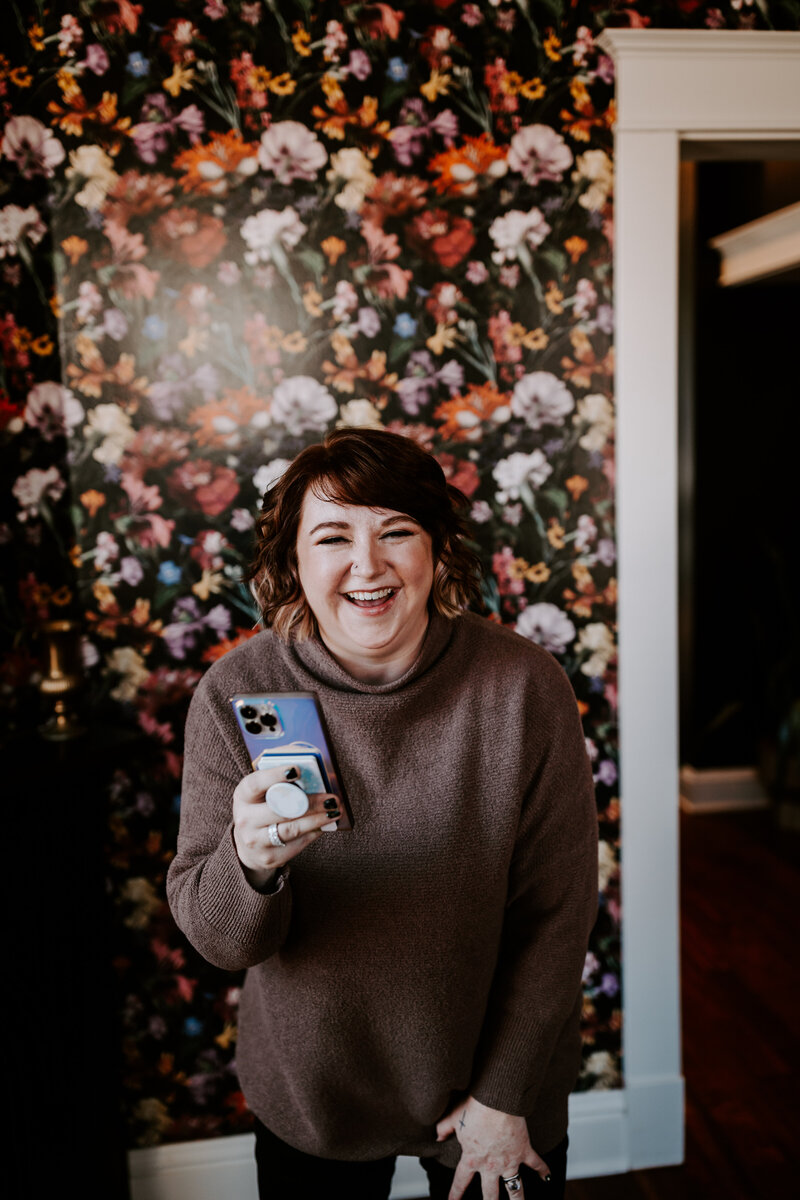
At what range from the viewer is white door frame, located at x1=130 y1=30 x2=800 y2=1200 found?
172cm

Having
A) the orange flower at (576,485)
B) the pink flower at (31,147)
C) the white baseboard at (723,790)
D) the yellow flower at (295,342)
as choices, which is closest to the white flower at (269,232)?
the yellow flower at (295,342)

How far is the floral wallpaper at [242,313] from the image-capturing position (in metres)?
1.66

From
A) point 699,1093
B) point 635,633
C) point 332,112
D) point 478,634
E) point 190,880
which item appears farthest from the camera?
point 699,1093

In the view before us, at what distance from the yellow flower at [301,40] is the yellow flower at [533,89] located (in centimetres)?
43

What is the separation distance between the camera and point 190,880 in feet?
3.39

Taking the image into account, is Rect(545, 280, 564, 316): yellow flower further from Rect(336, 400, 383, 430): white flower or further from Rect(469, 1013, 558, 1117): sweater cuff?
Rect(469, 1013, 558, 1117): sweater cuff

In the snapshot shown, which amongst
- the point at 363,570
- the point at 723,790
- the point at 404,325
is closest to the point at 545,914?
the point at 363,570

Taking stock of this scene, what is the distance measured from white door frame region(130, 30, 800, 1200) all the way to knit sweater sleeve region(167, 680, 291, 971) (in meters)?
1.03

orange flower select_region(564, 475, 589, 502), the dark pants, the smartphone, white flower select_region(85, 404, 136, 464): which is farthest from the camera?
orange flower select_region(564, 475, 589, 502)

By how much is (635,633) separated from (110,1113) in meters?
1.44

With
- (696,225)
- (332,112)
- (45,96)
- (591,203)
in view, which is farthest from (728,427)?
(45,96)

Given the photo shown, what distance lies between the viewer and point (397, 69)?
1687mm

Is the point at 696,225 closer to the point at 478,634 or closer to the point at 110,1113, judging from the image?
the point at 478,634

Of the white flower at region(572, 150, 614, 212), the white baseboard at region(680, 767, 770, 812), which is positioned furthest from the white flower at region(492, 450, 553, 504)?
the white baseboard at region(680, 767, 770, 812)
